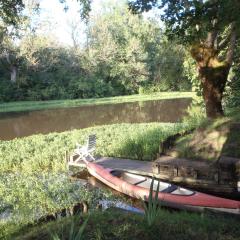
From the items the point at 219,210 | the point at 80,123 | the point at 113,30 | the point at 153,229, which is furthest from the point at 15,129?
the point at 113,30

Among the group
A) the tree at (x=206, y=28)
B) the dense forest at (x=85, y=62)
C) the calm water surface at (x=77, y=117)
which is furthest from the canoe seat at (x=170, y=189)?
the dense forest at (x=85, y=62)

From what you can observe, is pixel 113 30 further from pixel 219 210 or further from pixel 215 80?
pixel 219 210

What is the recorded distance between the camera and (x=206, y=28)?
316 inches

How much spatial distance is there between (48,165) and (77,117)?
22.0 metres

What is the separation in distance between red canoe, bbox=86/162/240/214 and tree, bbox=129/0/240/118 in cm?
357

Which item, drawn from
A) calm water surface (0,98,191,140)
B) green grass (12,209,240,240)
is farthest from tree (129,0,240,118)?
calm water surface (0,98,191,140)

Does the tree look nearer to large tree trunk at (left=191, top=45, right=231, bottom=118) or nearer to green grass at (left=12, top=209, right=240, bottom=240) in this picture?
large tree trunk at (left=191, top=45, right=231, bottom=118)

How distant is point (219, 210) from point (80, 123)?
25371mm

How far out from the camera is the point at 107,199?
10.7 metres

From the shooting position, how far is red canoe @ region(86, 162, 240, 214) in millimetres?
9062

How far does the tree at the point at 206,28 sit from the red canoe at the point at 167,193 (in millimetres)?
3571

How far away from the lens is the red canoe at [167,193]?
9.06 m

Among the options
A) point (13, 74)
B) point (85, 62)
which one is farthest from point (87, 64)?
point (13, 74)

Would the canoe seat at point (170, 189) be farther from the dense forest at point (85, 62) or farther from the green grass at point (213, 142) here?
the dense forest at point (85, 62)
